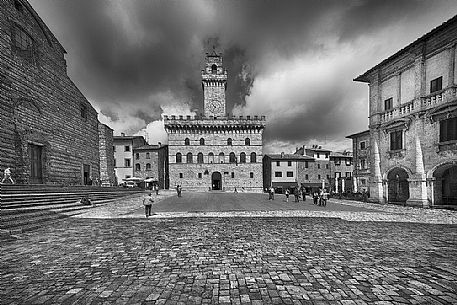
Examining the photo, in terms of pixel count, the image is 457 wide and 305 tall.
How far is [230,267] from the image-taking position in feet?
16.5

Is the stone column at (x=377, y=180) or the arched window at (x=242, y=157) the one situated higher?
the arched window at (x=242, y=157)

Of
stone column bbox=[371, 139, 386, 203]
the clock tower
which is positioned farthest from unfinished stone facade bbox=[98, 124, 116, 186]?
stone column bbox=[371, 139, 386, 203]

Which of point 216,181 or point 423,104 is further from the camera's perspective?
point 216,181

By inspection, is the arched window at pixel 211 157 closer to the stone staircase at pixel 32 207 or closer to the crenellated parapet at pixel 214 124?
the crenellated parapet at pixel 214 124

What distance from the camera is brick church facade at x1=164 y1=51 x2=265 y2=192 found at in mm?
42562

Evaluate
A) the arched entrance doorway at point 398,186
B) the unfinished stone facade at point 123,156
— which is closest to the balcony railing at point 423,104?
the arched entrance doorway at point 398,186

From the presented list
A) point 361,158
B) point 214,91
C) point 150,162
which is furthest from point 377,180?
point 150,162

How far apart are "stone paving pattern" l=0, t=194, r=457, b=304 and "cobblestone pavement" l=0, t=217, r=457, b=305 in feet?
0.07

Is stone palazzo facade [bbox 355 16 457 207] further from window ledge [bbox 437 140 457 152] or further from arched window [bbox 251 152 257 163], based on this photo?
arched window [bbox 251 152 257 163]

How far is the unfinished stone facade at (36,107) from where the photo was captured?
16000 mm

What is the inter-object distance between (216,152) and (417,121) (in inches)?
1257

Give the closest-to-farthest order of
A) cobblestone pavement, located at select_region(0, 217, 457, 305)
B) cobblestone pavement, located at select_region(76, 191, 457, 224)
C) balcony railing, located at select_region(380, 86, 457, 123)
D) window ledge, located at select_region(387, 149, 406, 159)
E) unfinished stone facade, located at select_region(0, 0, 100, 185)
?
cobblestone pavement, located at select_region(0, 217, 457, 305)
cobblestone pavement, located at select_region(76, 191, 457, 224)
balcony railing, located at select_region(380, 86, 457, 123)
unfinished stone facade, located at select_region(0, 0, 100, 185)
window ledge, located at select_region(387, 149, 406, 159)

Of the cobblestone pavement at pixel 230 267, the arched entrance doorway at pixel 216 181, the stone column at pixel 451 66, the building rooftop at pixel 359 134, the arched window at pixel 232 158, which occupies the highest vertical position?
the stone column at pixel 451 66

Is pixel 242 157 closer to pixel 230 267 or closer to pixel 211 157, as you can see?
pixel 211 157
